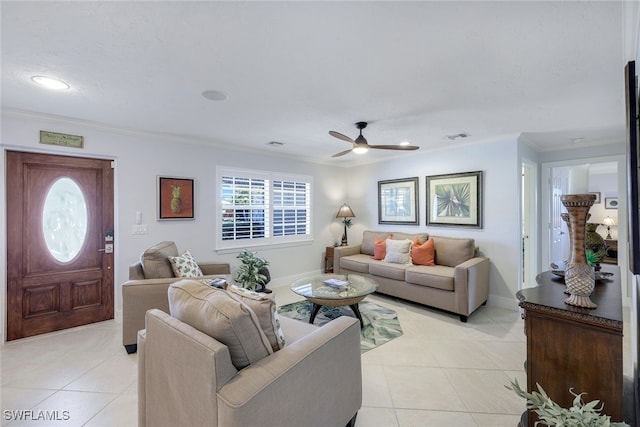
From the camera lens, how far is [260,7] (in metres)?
1.36

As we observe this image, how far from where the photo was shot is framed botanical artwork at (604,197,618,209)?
635 cm

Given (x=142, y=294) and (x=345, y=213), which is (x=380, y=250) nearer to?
(x=345, y=213)

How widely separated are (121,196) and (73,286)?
112 cm

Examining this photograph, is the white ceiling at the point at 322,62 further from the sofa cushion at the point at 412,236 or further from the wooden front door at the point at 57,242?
the sofa cushion at the point at 412,236

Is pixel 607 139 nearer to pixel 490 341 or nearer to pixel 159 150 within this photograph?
pixel 490 341

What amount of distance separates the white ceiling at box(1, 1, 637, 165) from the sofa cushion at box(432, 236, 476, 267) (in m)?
1.56

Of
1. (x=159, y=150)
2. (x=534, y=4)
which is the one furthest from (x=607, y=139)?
(x=159, y=150)

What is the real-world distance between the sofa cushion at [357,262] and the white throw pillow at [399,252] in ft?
1.05

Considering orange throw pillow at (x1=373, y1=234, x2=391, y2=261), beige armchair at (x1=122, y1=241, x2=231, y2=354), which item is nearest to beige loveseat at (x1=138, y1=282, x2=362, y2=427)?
beige armchair at (x1=122, y1=241, x2=231, y2=354)

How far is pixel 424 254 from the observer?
3.97 metres

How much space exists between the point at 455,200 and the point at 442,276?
1.36 meters

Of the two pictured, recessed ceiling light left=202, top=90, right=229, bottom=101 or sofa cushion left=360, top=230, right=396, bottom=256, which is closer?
recessed ceiling light left=202, top=90, right=229, bottom=101

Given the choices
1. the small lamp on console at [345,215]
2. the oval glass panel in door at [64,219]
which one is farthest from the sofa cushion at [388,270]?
the oval glass panel in door at [64,219]

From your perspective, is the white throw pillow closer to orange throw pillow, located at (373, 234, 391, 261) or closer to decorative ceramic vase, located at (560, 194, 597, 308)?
orange throw pillow, located at (373, 234, 391, 261)
